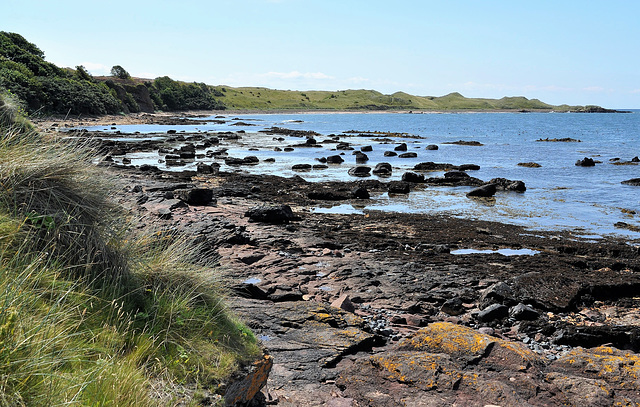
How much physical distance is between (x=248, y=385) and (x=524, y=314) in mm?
6352

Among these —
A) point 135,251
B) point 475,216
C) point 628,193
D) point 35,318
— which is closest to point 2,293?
point 35,318

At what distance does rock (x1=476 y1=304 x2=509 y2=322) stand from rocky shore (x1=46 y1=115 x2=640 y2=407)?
0.08ft

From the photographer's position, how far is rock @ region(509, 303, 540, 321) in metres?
9.25

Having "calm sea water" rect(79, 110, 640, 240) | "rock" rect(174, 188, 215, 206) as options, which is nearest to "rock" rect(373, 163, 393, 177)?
"calm sea water" rect(79, 110, 640, 240)

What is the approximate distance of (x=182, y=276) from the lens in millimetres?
5531

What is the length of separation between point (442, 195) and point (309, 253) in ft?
47.0

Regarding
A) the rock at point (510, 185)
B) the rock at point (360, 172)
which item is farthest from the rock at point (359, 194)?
the rock at point (510, 185)

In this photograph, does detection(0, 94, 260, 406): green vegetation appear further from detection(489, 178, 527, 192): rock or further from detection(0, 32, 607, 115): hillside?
detection(489, 178, 527, 192): rock

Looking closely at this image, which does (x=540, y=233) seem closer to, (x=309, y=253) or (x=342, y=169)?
(x=309, y=253)

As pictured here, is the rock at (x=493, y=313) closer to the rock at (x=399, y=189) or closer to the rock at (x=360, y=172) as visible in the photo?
the rock at (x=399, y=189)

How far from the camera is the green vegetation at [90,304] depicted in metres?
3.24

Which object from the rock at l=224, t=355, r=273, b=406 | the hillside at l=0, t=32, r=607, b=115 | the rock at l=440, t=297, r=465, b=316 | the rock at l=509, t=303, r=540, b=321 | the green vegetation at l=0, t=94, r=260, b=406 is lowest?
the rock at l=440, t=297, r=465, b=316

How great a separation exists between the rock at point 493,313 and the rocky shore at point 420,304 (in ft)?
0.08

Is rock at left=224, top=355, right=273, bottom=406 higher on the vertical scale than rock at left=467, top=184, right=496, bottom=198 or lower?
higher
